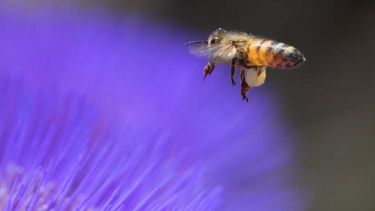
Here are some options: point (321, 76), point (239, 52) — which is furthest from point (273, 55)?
point (321, 76)

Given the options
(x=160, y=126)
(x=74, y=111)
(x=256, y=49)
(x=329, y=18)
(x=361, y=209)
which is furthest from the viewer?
(x=329, y=18)

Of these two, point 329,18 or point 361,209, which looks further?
point 329,18

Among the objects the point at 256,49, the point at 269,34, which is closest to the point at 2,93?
the point at 256,49

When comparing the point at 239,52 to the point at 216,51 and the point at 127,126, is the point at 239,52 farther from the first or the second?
the point at 127,126

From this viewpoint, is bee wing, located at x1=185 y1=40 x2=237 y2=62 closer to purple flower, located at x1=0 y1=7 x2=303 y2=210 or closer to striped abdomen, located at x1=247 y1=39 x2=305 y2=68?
striped abdomen, located at x1=247 y1=39 x2=305 y2=68

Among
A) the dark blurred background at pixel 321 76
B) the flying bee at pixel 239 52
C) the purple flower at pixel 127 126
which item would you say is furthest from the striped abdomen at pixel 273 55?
the dark blurred background at pixel 321 76

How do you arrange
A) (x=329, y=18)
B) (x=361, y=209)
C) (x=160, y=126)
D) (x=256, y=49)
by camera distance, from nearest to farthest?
(x=256, y=49), (x=160, y=126), (x=361, y=209), (x=329, y=18)

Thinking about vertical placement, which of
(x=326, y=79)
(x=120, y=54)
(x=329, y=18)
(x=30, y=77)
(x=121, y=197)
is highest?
(x=329, y=18)

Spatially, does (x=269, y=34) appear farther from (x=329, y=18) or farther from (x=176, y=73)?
(x=176, y=73)
